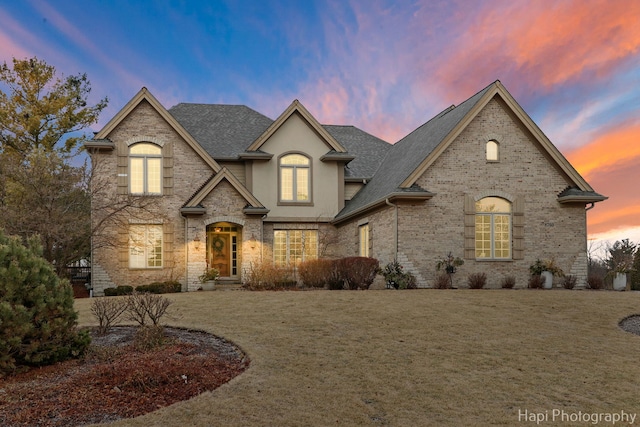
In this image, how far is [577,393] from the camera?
22.1 ft

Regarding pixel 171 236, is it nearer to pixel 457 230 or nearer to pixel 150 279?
pixel 150 279

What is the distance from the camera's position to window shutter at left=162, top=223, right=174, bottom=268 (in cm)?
2075

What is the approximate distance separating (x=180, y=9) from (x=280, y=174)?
26.6ft

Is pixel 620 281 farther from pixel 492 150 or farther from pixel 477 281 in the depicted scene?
pixel 492 150

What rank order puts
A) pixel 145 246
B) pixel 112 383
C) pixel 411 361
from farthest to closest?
1. pixel 145 246
2. pixel 411 361
3. pixel 112 383

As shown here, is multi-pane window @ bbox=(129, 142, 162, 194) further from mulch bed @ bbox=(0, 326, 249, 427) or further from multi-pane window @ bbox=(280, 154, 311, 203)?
mulch bed @ bbox=(0, 326, 249, 427)

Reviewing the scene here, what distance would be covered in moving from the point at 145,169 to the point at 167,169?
88 cm

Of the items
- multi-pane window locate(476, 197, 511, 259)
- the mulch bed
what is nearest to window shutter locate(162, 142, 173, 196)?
multi-pane window locate(476, 197, 511, 259)

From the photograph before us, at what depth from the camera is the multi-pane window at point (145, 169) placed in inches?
830

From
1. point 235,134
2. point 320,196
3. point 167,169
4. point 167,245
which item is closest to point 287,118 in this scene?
point 235,134

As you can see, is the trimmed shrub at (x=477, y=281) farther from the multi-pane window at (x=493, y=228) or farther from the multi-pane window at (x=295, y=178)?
the multi-pane window at (x=295, y=178)

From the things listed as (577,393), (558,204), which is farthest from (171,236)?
(577,393)

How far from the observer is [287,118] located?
904 inches

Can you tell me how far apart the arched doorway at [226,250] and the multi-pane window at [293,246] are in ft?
5.56
